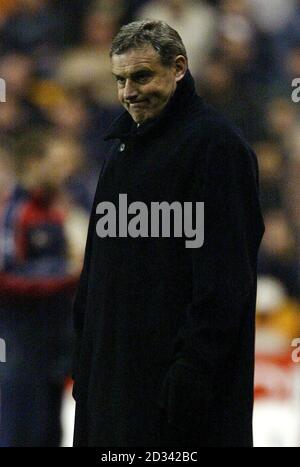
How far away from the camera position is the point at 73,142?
124 inches

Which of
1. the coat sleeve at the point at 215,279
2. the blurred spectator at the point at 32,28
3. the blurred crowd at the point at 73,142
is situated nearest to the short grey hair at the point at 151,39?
the coat sleeve at the point at 215,279

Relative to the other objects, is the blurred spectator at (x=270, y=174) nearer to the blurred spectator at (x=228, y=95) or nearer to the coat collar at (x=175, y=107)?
the blurred spectator at (x=228, y=95)

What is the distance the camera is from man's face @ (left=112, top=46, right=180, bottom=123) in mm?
1675

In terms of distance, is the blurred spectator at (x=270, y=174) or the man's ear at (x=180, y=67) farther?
the blurred spectator at (x=270, y=174)

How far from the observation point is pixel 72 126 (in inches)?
124

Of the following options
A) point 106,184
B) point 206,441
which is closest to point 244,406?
point 206,441

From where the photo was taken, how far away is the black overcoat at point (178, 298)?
62.6 inches

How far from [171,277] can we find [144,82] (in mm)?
308

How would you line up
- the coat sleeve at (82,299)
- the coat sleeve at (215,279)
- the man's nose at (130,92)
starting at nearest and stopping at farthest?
1. the coat sleeve at (215,279)
2. the man's nose at (130,92)
3. the coat sleeve at (82,299)

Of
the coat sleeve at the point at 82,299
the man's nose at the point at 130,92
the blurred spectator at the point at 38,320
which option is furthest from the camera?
the blurred spectator at the point at 38,320

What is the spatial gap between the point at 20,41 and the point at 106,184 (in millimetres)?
1500

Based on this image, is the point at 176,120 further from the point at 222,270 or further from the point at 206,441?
the point at 206,441

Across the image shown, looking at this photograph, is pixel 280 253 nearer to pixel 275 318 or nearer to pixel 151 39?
pixel 275 318

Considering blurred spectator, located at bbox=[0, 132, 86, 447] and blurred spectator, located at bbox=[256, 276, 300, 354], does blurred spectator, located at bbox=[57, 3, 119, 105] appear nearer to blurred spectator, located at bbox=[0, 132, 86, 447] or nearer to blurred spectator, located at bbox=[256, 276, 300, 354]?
blurred spectator, located at bbox=[0, 132, 86, 447]
